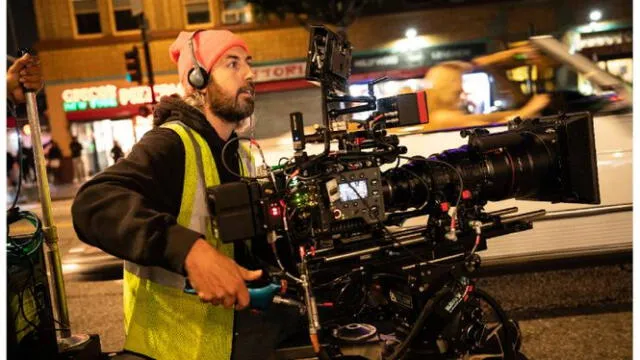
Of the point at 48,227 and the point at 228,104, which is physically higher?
the point at 228,104

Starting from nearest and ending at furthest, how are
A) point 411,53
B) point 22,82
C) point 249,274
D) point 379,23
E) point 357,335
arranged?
point 249,274, point 357,335, point 22,82, point 411,53, point 379,23

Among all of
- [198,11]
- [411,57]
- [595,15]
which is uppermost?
[198,11]

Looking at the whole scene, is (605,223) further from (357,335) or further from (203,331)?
(203,331)

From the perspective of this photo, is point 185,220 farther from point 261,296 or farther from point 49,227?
point 49,227

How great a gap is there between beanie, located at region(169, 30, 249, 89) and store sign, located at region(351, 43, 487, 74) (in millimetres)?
3146

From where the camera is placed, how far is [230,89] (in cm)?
226

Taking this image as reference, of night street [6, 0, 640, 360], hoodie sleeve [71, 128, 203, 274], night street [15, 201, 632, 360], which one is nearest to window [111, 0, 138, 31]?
night street [6, 0, 640, 360]

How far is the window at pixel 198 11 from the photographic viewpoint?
4.40 metres

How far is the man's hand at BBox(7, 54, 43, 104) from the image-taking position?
2.58m

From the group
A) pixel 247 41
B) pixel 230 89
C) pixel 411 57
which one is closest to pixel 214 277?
pixel 230 89

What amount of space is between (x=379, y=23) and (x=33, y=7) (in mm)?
4641

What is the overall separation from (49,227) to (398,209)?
1.82 meters

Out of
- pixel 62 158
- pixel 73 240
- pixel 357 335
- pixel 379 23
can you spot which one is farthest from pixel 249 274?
pixel 62 158

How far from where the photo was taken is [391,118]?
2270 mm
